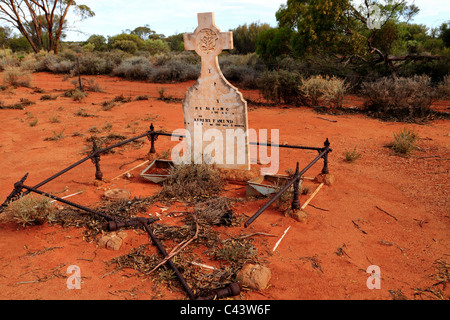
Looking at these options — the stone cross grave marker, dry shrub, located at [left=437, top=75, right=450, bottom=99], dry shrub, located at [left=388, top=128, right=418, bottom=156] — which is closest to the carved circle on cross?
the stone cross grave marker

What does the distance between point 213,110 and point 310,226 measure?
2.51 meters

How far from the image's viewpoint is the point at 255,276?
3074 mm

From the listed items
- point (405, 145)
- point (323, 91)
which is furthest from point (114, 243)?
point (323, 91)

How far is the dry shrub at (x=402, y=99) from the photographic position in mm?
9961

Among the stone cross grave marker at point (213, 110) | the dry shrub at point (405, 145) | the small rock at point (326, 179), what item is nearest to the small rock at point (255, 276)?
the stone cross grave marker at point (213, 110)

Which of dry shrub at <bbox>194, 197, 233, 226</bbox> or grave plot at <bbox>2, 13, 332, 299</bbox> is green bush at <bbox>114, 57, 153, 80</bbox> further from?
dry shrub at <bbox>194, 197, 233, 226</bbox>

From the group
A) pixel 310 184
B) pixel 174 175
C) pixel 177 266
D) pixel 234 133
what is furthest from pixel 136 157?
pixel 177 266

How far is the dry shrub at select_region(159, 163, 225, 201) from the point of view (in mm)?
5035

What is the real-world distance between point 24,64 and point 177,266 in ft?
76.7

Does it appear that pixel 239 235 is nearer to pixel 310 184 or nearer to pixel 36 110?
pixel 310 184

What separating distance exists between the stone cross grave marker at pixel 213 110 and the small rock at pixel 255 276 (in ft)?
8.49

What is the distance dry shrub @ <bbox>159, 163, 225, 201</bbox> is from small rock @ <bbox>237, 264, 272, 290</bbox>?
6.51 ft

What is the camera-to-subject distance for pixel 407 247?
147 inches

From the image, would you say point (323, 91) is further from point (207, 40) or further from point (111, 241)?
point (111, 241)
